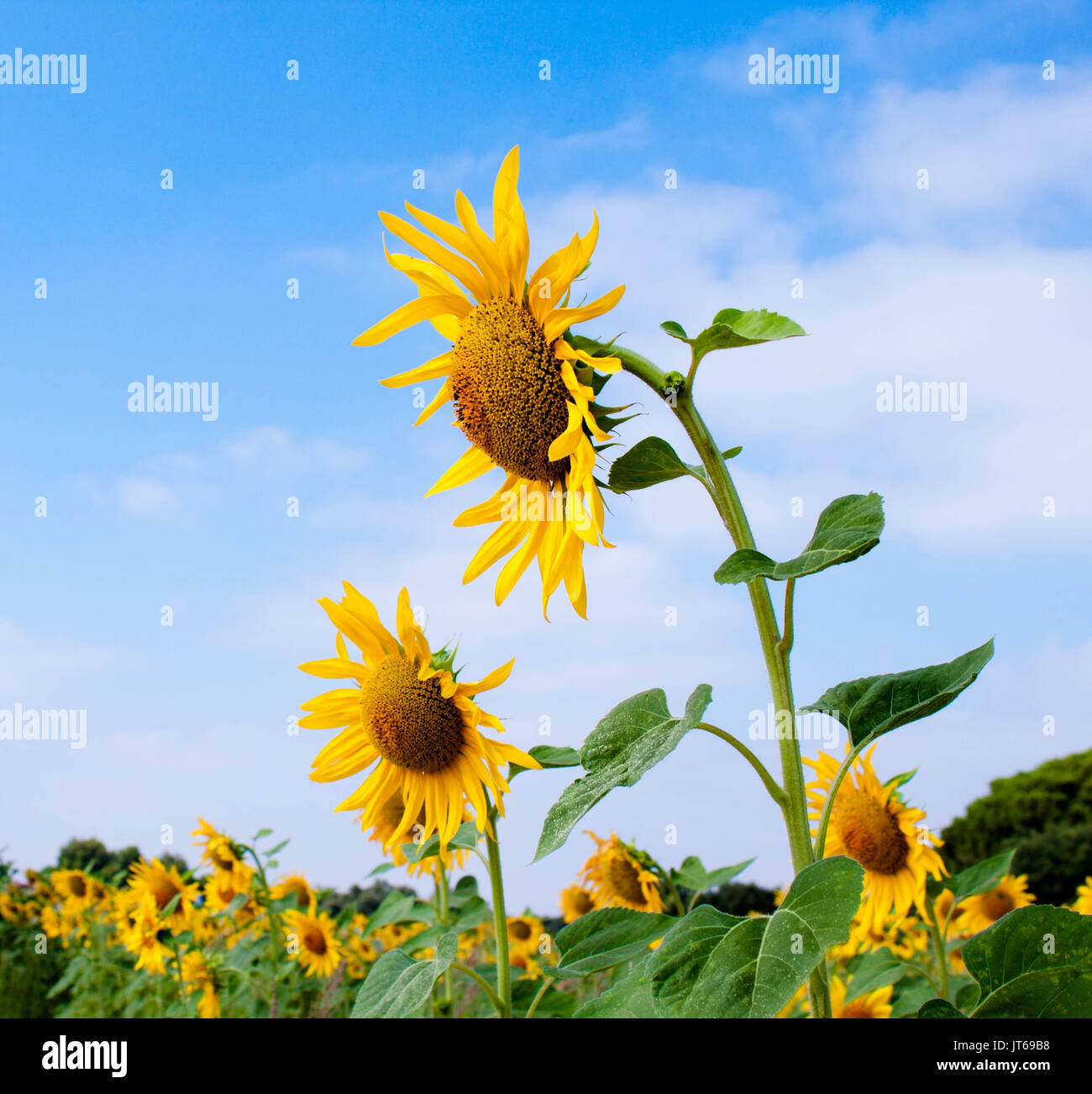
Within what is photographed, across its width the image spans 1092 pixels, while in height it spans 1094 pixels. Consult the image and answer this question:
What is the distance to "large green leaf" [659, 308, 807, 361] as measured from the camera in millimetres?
1624

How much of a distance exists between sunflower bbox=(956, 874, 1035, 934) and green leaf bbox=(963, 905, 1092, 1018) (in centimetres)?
403

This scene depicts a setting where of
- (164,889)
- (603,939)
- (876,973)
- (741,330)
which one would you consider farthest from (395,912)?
(741,330)

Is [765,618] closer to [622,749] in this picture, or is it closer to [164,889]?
[622,749]

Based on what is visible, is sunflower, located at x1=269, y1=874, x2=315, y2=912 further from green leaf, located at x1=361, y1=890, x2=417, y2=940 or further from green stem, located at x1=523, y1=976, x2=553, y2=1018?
green stem, located at x1=523, y1=976, x2=553, y2=1018

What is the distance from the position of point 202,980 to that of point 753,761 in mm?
4542

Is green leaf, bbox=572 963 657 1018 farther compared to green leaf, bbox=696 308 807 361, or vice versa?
green leaf, bbox=572 963 657 1018

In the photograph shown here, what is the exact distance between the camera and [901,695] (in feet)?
6.18

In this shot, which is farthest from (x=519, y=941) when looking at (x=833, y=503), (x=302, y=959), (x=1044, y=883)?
(x=1044, y=883)

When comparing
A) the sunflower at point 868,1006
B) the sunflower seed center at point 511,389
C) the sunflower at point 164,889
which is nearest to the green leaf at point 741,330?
the sunflower seed center at point 511,389

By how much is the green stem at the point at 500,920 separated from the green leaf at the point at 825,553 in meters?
1.25

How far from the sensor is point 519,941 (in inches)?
221

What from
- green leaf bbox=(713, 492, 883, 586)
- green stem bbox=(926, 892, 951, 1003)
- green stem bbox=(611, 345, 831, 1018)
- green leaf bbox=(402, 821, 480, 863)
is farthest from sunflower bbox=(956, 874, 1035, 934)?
green leaf bbox=(713, 492, 883, 586)

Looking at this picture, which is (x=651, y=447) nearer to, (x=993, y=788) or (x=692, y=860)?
(x=692, y=860)
